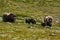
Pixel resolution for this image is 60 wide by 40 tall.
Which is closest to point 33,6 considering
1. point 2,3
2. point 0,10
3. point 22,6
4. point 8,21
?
point 22,6

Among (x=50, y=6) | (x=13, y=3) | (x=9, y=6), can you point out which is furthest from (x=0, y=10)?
(x=50, y=6)

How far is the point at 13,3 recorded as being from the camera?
96.4 m

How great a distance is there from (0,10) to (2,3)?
9663 mm

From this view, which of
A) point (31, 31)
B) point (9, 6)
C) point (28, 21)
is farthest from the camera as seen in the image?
point (9, 6)

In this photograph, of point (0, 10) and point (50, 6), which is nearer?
point (0, 10)

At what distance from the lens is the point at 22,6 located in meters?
93.1

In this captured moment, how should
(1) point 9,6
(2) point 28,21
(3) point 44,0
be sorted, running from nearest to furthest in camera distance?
(2) point 28,21
(1) point 9,6
(3) point 44,0

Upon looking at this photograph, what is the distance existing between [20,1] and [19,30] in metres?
57.1

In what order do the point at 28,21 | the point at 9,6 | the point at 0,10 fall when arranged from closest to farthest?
1. the point at 28,21
2. the point at 0,10
3. the point at 9,6

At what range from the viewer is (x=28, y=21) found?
55.7 metres

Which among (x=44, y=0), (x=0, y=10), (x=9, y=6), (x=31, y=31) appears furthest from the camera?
(x=44, y=0)

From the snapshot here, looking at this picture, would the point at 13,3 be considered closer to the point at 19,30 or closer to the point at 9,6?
the point at 9,6

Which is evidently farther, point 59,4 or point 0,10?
point 59,4

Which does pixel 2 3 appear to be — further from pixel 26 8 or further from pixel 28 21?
pixel 28 21
